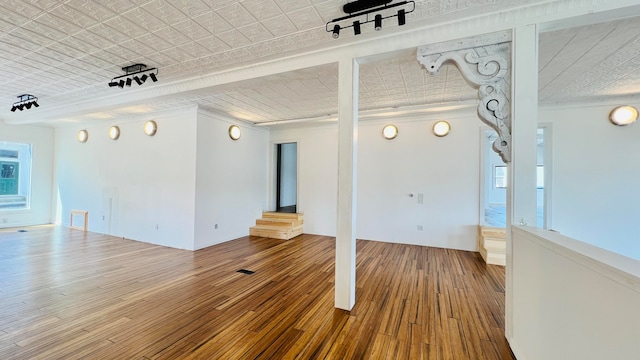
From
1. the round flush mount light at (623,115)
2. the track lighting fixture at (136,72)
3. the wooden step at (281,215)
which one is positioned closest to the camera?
the track lighting fixture at (136,72)

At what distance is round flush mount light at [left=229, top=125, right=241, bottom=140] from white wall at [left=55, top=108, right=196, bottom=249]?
89 centimetres

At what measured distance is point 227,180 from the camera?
545 cm

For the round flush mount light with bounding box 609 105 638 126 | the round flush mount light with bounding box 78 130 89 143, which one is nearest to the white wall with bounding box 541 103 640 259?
the round flush mount light with bounding box 609 105 638 126

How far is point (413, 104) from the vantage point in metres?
4.40

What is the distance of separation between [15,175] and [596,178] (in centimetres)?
1308

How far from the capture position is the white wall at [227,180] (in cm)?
481

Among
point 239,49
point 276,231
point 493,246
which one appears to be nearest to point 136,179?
point 276,231

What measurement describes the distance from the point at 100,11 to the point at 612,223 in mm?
7316

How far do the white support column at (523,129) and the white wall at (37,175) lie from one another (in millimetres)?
10529

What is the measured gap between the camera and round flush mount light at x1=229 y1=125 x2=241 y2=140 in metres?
5.45

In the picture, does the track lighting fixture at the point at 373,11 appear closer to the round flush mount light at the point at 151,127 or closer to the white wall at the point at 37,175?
the round flush mount light at the point at 151,127

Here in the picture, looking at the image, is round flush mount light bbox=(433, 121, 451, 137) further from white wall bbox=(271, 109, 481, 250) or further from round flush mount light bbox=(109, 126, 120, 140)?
round flush mount light bbox=(109, 126, 120, 140)

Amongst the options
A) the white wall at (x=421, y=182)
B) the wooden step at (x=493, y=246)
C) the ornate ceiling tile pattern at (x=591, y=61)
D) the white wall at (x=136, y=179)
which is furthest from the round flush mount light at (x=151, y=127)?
the wooden step at (x=493, y=246)

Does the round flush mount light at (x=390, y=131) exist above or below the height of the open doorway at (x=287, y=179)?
above
